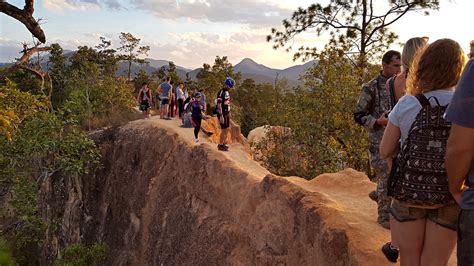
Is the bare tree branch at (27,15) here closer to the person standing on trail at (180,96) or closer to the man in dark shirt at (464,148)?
the man in dark shirt at (464,148)

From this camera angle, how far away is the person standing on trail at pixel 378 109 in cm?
498

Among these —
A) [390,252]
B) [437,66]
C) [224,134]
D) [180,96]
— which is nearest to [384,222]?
[390,252]

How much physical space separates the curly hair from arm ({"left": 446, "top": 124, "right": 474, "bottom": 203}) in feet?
2.39

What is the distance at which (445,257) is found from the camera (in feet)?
9.41

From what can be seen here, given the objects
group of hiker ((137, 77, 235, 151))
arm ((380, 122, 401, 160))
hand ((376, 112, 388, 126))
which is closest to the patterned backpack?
arm ((380, 122, 401, 160))

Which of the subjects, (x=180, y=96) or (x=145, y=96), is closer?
(x=145, y=96)

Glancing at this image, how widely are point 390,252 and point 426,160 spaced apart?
2170mm

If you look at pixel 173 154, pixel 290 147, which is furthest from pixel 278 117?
pixel 173 154

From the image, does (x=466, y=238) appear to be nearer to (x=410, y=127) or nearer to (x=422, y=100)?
(x=410, y=127)

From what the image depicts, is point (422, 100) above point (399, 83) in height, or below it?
below

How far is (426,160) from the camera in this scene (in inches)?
110

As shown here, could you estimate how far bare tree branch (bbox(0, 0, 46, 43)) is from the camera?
4.82m

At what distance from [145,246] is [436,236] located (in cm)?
1316

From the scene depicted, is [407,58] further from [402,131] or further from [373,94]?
[373,94]
